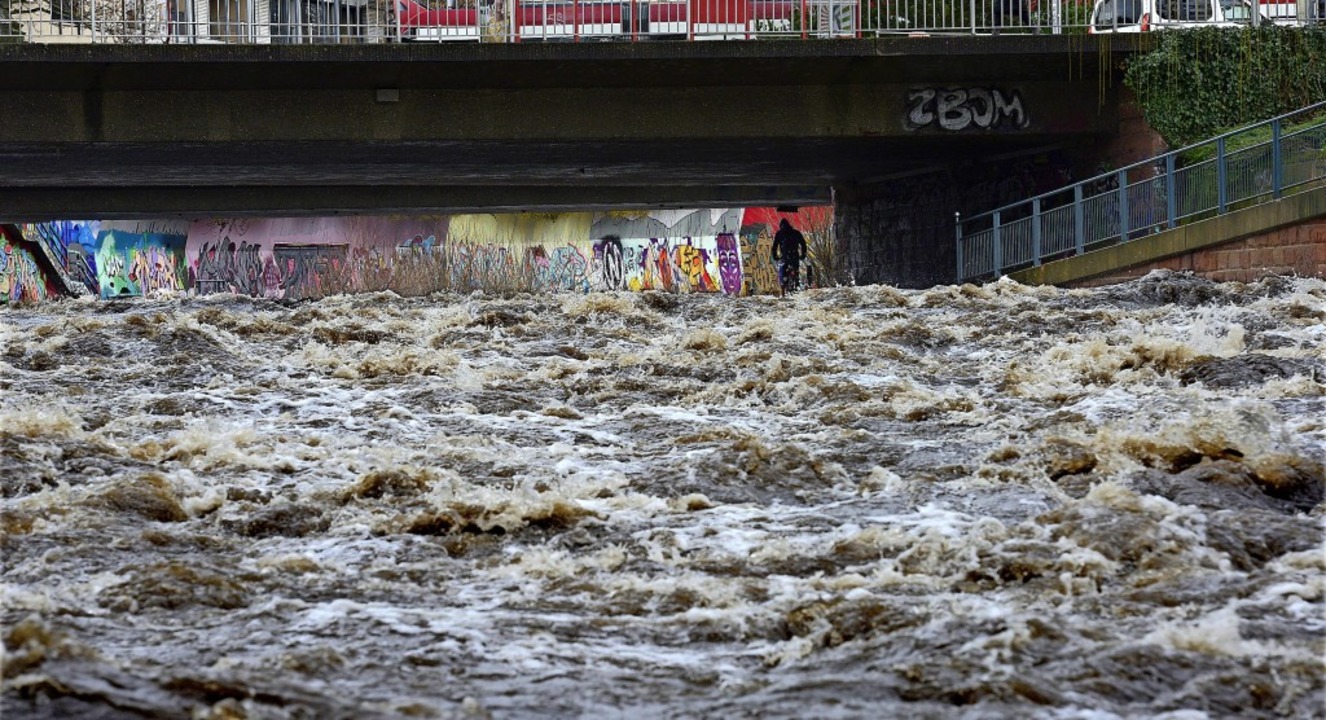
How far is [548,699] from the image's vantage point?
5.62 m

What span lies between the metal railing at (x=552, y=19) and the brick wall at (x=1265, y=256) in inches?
177

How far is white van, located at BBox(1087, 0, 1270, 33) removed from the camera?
24.1 metres

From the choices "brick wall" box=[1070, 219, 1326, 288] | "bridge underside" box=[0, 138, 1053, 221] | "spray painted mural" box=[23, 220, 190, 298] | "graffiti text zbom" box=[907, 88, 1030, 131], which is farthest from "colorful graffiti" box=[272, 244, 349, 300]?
"brick wall" box=[1070, 219, 1326, 288]

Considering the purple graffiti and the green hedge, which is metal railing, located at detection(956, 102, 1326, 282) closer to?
the green hedge

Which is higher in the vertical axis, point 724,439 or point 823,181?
point 823,181

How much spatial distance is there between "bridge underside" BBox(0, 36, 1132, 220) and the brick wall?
12.9ft

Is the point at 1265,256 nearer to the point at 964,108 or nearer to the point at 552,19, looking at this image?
the point at 964,108

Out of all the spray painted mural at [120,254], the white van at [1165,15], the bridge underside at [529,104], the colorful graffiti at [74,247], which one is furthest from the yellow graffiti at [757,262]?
the white van at [1165,15]

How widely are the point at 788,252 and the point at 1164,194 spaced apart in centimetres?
2265

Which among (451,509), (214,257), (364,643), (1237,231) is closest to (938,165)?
(1237,231)

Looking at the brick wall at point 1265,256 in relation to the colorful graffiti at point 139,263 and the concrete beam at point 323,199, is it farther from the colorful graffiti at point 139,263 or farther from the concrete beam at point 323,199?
the colorful graffiti at point 139,263

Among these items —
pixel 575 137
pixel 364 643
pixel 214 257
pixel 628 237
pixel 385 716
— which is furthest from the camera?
pixel 214 257

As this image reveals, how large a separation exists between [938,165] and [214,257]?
94.7 ft

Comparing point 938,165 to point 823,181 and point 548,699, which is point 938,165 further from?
point 548,699
